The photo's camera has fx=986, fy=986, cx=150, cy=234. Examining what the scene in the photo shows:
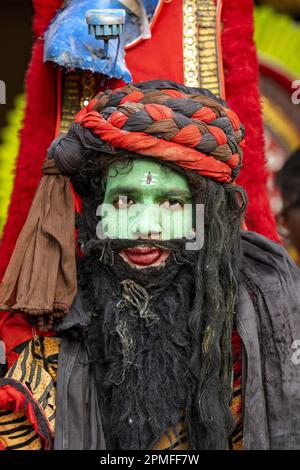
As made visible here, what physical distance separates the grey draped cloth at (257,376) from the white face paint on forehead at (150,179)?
39 centimetres

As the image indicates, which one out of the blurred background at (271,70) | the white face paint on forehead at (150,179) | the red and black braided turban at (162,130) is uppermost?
the blurred background at (271,70)

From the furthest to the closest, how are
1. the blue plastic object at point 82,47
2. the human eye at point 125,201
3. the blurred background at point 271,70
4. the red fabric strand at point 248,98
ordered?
the blurred background at point 271,70, the red fabric strand at point 248,98, the blue plastic object at point 82,47, the human eye at point 125,201

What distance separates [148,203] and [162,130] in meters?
0.21

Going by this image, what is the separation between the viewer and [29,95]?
3.41m

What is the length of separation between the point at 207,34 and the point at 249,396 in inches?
51.6

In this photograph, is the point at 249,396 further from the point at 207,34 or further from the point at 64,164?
the point at 207,34

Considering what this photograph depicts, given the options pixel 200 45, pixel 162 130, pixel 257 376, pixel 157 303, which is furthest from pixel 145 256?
pixel 200 45

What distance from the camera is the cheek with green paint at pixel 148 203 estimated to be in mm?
2713

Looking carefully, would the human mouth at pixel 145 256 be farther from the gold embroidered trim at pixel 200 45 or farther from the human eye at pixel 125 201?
the gold embroidered trim at pixel 200 45

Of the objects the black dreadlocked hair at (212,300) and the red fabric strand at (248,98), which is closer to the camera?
the black dreadlocked hair at (212,300)

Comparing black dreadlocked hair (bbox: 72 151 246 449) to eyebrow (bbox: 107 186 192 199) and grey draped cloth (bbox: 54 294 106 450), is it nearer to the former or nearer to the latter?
eyebrow (bbox: 107 186 192 199)

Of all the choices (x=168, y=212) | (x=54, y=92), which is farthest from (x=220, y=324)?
(x=54, y=92)

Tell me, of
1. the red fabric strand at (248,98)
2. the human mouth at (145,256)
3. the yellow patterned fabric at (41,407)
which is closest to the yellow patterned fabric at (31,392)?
the yellow patterned fabric at (41,407)

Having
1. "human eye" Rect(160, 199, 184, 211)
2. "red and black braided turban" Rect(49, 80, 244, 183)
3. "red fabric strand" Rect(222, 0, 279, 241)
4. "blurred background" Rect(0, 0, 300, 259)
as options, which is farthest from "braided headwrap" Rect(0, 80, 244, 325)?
"blurred background" Rect(0, 0, 300, 259)
